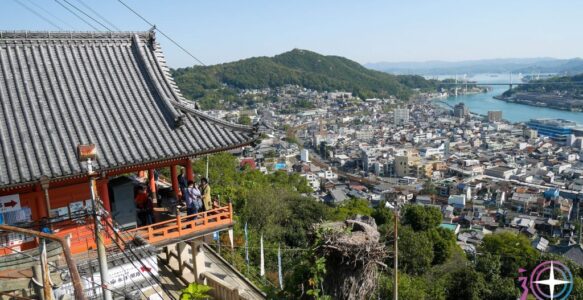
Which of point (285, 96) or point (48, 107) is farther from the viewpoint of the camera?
point (285, 96)

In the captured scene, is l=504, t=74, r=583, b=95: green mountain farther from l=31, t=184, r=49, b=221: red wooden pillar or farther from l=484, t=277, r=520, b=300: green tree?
l=31, t=184, r=49, b=221: red wooden pillar

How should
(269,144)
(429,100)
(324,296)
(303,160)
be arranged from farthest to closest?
(429,100) < (269,144) < (303,160) < (324,296)

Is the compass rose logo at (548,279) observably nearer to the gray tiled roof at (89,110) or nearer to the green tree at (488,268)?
the green tree at (488,268)

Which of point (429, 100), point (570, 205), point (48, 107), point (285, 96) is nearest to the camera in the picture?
point (48, 107)

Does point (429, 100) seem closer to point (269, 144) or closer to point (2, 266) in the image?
point (269, 144)

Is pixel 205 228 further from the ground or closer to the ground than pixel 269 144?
further from the ground

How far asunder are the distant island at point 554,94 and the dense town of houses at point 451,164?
36.2 metres

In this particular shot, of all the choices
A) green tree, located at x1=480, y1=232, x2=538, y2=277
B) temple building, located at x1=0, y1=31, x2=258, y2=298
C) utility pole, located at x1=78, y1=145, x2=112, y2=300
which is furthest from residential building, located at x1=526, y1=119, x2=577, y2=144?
utility pole, located at x1=78, y1=145, x2=112, y2=300

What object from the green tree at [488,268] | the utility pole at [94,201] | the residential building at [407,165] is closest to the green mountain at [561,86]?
the residential building at [407,165]

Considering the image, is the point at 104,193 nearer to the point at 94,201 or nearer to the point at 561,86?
the point at 94,201

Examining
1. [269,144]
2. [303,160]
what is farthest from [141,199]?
[269,144]

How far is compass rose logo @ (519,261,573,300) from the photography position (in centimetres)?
2384

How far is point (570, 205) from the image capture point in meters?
57.7

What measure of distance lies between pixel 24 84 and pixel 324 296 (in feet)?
26.5
